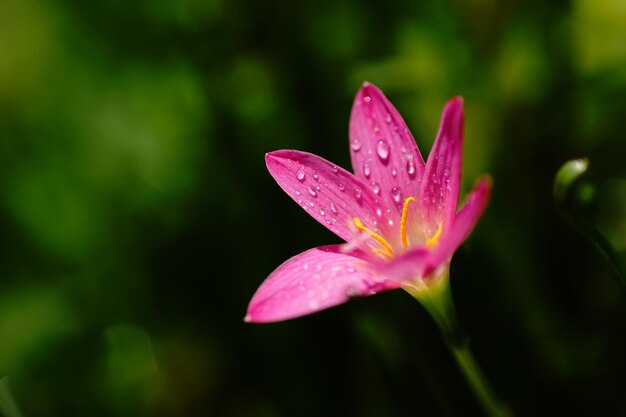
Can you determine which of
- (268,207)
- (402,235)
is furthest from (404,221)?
(268,207)

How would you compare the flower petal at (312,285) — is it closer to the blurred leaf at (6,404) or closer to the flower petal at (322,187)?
the flower petal at (322,187)

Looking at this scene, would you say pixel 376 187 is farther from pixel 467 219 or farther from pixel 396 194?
pixel 467 219

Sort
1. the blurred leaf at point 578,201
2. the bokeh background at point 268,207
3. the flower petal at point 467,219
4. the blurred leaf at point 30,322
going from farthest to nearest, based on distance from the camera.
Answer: the blurred leaf at point 30,322
the bokeh background at point 268,207
the blurred leaf at point 578,201
the flower petal at point 467,219

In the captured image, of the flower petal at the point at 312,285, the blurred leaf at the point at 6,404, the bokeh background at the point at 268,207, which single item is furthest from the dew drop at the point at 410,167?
the blurred leaf at the point at 6,404

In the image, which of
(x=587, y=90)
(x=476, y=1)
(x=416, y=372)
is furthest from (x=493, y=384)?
(x=476, y=1)

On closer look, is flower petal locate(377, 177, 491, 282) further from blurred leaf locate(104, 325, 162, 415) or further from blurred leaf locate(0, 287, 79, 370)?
blurred leaf locate(0, 287, 79, 370)

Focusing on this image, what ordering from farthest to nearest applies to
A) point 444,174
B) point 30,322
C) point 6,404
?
point 30,322, point 6,404, point 444,174

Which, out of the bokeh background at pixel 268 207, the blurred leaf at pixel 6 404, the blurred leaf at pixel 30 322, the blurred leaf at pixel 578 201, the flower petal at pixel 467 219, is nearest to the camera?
the flower petal at pixel 467 219
